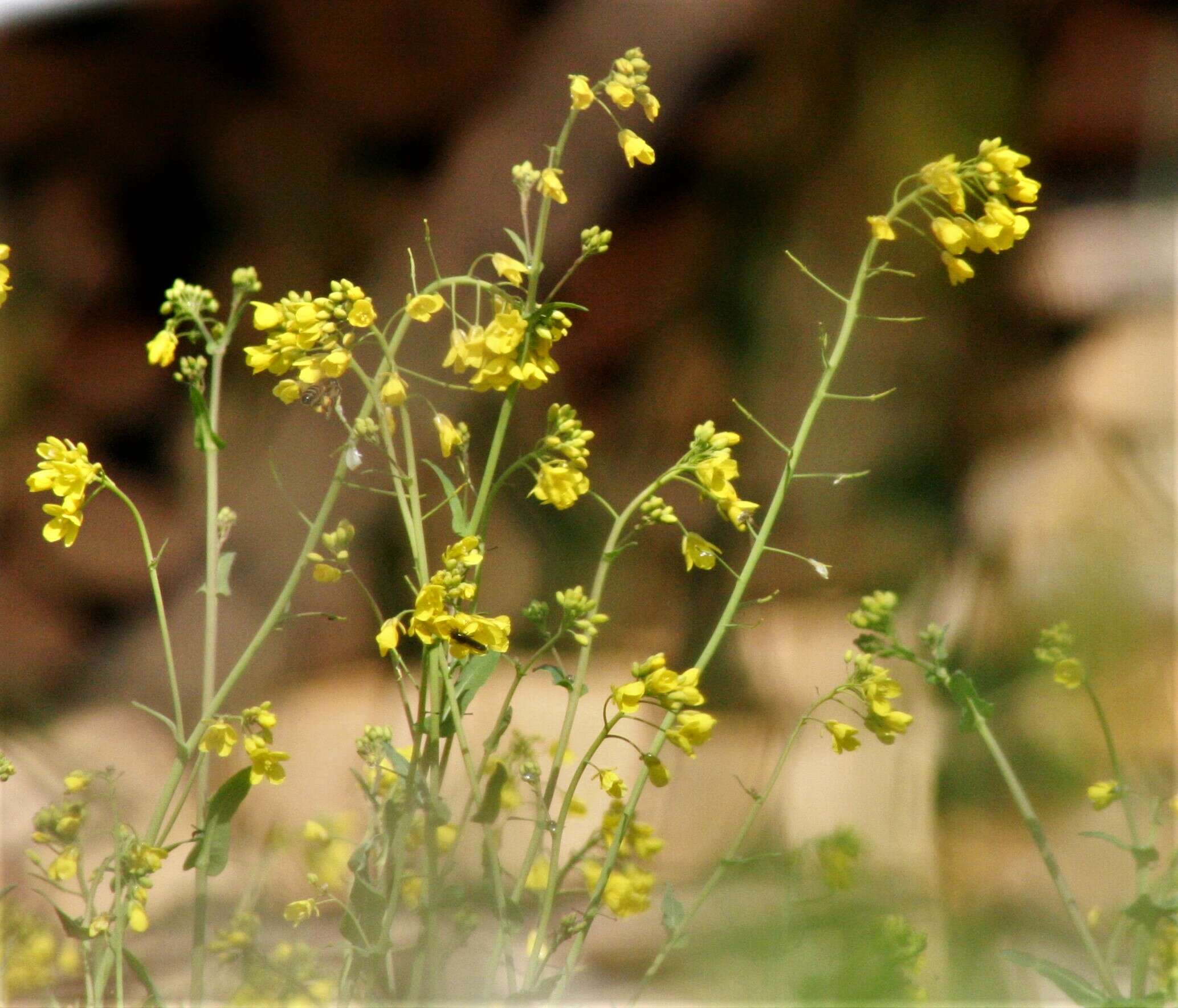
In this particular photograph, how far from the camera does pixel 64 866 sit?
2.49ft

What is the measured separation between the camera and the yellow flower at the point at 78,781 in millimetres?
754

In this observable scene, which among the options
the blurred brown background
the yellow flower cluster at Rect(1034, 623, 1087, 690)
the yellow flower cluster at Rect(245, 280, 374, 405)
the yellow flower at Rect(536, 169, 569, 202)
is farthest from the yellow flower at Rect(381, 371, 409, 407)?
the blurred brown background

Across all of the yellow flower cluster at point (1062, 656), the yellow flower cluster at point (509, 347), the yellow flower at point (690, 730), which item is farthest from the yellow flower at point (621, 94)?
the yellow flower cluster at point (1062, 656)

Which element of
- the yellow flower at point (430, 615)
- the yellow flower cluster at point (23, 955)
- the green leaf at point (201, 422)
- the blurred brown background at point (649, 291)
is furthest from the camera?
the blurred brown background at point (649, 291)

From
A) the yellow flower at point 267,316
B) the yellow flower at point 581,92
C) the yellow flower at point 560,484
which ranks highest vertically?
the yellow flower at point 581,92

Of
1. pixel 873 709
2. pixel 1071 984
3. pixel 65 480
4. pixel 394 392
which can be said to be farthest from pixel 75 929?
pixel 1071 984

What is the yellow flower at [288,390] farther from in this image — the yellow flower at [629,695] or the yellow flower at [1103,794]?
the yellow flower at [1103,794]

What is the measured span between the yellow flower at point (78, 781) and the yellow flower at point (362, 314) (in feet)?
1.09

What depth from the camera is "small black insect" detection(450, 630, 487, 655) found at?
653 millimetres

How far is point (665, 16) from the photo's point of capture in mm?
1239

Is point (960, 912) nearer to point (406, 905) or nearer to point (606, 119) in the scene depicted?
point (406, 905)

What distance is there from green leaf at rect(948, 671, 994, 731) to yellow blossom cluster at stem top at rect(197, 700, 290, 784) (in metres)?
0.40

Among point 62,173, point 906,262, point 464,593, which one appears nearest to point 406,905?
point 464,593

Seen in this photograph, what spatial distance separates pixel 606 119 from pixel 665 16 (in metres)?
0.11
